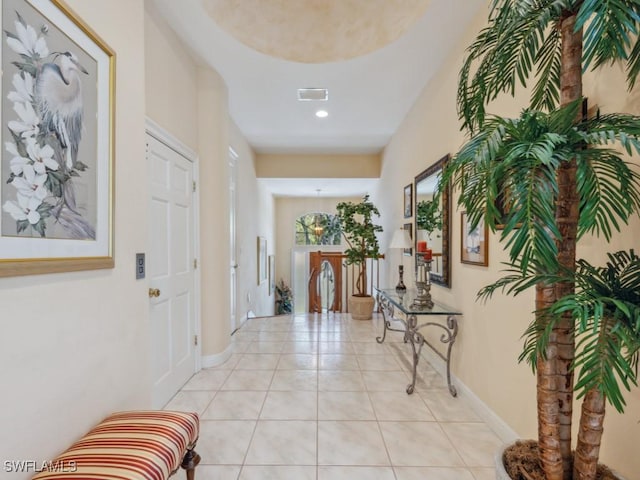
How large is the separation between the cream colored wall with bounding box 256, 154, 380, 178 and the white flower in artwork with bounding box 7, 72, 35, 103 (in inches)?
187

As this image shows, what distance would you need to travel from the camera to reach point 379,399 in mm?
2516

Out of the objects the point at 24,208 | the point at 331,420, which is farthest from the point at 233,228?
the point at 24,208

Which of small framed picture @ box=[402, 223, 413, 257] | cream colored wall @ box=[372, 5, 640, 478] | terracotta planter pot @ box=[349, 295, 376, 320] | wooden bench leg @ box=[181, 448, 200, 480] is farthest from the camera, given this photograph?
terracotta planter pot @ box=[349, 295, 376, 320]

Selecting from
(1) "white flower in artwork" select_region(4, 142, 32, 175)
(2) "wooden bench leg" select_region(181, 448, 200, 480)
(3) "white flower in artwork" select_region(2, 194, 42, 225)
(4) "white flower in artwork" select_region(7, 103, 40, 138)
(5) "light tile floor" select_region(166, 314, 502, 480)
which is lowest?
(5) "light tile floor" select_region(166, 314, 502, 480)

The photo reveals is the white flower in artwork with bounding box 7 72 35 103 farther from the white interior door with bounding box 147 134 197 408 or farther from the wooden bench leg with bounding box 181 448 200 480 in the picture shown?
the wooden bench leg with bounding box 181 448 200 480

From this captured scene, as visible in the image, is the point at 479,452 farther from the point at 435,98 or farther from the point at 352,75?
the point at 352,75

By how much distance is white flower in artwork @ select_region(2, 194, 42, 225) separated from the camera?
3.35ft

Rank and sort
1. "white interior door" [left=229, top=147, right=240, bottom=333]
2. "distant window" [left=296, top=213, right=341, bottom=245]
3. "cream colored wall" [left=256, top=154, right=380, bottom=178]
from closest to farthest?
1. "white interior door" [left=229, top=147, right=240, bottom=333]
2. "cream colored wall" [left=256, top=154, right=380, bottom=178]
3. "distant window" [left=296, top=213, right=341, bottom=245]

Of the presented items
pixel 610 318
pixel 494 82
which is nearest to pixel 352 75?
pixel 494 82

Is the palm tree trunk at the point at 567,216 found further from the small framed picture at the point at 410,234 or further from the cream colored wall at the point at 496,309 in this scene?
the small framed picture at the point at 410,234

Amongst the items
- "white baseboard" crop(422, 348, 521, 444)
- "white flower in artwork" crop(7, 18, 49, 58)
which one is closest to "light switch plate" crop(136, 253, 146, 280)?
"white flower in artwork" crop(7, 18, 49, 58)

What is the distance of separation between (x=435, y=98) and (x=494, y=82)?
6.76 ft

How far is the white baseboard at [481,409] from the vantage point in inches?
76.0

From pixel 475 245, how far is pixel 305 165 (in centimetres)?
406
